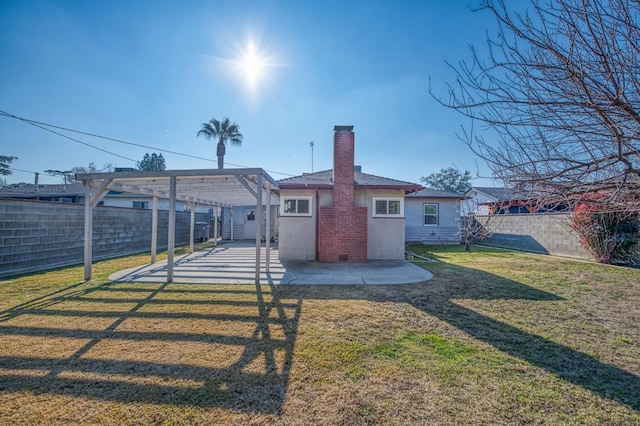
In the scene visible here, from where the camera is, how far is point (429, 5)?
5.03m

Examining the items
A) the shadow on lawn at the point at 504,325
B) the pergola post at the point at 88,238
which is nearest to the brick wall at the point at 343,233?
the shadow on lawn at the point at 504,325

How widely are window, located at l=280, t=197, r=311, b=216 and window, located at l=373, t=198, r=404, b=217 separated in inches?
102

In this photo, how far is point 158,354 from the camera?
3.12 metres

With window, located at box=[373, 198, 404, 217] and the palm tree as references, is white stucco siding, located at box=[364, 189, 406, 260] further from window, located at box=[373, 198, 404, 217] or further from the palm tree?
the palm tree

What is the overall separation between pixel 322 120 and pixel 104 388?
11631 mm

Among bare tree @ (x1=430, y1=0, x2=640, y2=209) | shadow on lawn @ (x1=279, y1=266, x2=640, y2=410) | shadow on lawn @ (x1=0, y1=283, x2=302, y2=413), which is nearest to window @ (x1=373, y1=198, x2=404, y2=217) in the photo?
shadow on lawn @ (x1=279, y1=266, x2=640, y2=410)

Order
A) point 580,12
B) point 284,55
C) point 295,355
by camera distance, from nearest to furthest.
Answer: point 580,12 < point 295,355 < point 284,55

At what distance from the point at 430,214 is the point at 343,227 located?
9.25 m

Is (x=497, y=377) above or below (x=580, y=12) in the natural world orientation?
→ below

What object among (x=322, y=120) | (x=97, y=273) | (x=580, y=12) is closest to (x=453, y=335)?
(x=580, y=12)

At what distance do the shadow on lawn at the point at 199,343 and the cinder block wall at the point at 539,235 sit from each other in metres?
7.51

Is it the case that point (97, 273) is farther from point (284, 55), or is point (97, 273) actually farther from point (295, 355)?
point (284, 55)

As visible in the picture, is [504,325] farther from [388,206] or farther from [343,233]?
[388,206]

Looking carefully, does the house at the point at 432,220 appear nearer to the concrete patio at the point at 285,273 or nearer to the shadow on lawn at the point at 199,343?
the concrete patio at the point at 285,273
